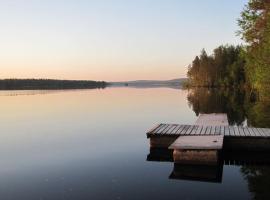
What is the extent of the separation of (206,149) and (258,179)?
236 centimetres

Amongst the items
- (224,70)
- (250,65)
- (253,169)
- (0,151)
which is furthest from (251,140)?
(224,70)

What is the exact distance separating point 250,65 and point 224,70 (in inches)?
3030

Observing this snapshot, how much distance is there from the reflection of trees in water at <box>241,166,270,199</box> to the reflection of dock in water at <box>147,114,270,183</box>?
1015mm

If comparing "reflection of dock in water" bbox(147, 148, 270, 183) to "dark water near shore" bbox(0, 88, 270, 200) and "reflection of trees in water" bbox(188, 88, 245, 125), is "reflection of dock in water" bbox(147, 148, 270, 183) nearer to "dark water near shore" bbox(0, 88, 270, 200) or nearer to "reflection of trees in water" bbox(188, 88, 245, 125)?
"dark water near shore" bbox(0, 88, 270, 200)

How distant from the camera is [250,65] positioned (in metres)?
48.5

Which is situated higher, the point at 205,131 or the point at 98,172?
the point at 205,131

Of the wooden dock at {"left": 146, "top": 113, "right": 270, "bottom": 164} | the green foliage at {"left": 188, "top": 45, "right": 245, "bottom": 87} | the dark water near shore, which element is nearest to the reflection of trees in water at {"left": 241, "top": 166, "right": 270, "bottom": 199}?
the dark water near shore

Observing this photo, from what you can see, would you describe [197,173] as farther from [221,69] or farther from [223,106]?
[221,69]

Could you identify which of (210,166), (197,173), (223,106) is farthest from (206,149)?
(223,106)

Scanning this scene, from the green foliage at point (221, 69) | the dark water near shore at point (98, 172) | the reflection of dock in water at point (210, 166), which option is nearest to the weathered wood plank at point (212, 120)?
the dark water near shore at point (98, 172)

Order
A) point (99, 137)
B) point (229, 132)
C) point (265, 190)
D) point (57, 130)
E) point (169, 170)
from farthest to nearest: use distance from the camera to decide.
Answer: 1. point (57, 130)
2. point (99, 137)
3. point (229, 132)
4. point (169, 170)
5. point (265, 190)

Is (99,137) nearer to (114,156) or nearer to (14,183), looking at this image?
(114,156)

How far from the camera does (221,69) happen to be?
A: 408 ft

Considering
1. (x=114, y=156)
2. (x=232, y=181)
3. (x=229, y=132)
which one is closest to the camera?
(x=232, y=181)
